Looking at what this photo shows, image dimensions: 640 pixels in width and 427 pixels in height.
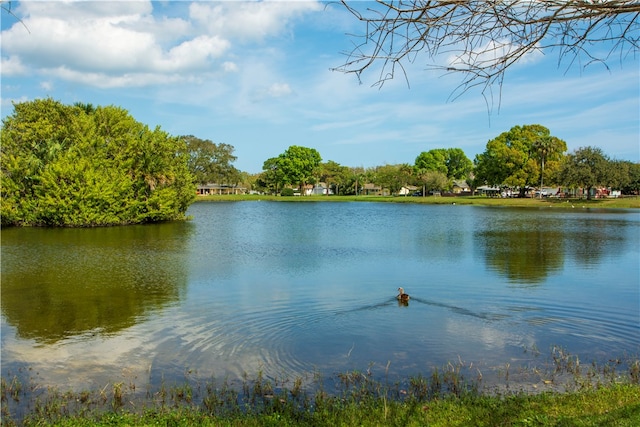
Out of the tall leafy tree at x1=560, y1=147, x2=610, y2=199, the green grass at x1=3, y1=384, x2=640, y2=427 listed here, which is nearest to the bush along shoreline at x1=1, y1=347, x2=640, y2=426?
the green grass at x1=3, y1=384, x2=640, y2=427

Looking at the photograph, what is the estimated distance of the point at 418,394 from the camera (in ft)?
25.6

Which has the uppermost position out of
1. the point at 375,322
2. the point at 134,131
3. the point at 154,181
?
the point at 134,131

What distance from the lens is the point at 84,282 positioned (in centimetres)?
1798

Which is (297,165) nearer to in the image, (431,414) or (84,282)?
(84,282)

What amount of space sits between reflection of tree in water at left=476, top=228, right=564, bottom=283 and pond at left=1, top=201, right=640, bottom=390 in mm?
144

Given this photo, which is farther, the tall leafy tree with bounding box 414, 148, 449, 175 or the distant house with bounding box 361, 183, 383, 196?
the distant house with bounding box 361, 183, 383, 196

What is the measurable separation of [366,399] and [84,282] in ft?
45.6

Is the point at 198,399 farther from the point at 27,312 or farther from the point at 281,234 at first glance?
the point at 281,234

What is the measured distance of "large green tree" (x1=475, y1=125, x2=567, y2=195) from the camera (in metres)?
91.3

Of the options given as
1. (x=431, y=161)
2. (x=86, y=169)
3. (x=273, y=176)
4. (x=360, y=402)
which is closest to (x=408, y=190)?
(x=431, y=161)

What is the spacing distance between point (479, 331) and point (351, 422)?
655 cm

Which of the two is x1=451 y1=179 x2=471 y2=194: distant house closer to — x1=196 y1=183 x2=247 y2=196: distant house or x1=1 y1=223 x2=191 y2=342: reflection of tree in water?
x1=196 y1=183 x2=247 y2=196: distant house

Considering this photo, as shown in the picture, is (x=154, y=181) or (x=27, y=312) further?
(x=154, y=181)

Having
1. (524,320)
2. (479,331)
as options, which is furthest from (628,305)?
(479,331)
